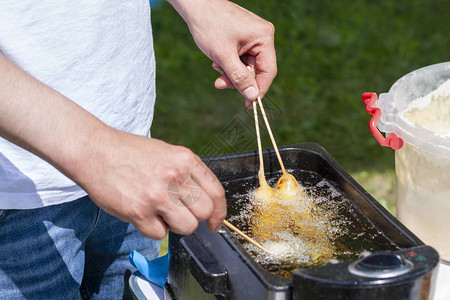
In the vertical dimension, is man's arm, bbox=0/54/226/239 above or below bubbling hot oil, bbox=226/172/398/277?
above

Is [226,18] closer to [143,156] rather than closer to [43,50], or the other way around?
[43,50]

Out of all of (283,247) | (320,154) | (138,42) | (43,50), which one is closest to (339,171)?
(320,154)

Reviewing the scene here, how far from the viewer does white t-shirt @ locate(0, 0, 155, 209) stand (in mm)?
978

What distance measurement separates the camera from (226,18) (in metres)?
1.21

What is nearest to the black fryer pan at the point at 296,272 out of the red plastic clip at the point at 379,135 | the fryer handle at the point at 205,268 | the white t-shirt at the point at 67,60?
the fryer handle at the point at 205,268

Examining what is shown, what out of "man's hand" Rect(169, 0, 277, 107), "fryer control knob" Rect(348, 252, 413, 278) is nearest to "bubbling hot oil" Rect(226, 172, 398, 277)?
"fryer control knob" Rect(348, 252, 413, 278)

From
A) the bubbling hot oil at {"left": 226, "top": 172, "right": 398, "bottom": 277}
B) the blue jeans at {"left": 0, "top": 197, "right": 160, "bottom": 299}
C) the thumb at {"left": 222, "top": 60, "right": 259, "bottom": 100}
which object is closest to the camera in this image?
the bubbling hot oil at {"left": 226, "top": 172, "right": 398, "bottom": 277}

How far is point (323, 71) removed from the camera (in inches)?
137

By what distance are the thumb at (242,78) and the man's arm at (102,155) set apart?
17.5 inches

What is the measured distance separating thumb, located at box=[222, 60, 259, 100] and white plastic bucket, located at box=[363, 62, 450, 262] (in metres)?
0.23

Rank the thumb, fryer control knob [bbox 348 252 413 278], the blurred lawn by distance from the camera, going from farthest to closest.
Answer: the blurred lawn, the thumb, fryer control knob [bbox 348 252 413 278]

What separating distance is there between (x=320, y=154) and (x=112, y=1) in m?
0.50

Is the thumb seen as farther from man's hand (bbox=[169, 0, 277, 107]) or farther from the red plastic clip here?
the red plastic clip

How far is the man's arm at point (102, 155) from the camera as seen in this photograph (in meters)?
0.77
